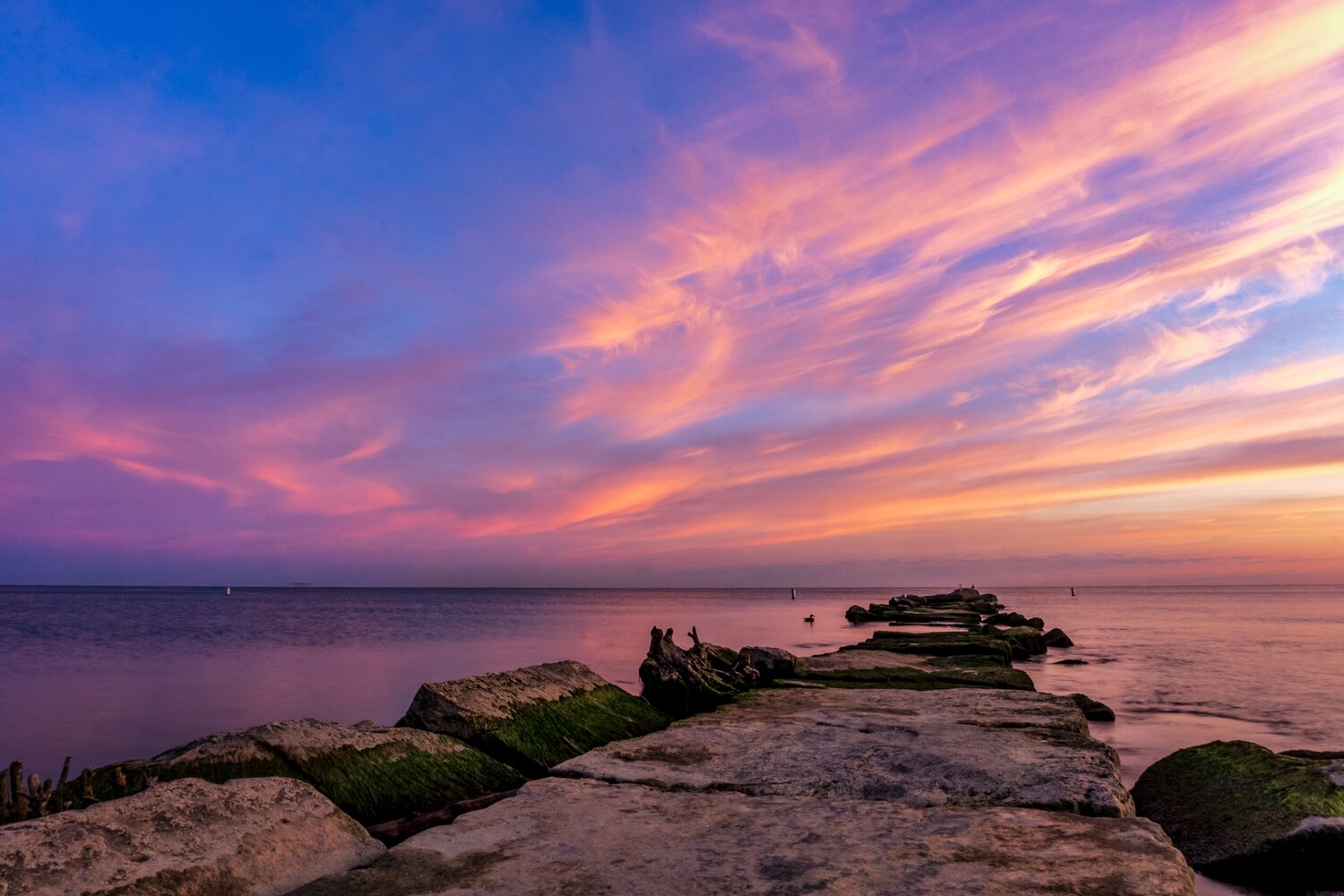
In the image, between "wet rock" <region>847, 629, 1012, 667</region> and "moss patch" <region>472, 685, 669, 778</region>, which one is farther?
"wet rock" <region>847, 629, 1012, 667</region>

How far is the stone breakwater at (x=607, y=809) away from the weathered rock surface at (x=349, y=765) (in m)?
0.01

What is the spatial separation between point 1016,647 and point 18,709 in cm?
2012

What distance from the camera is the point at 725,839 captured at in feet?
10.1

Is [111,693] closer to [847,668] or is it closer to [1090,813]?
[847,668]

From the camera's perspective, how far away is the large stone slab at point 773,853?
8.52 ft

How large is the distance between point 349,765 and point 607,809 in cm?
177

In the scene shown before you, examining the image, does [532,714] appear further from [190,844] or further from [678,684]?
[190,844]

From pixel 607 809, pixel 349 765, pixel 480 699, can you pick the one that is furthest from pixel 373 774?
pixel 607 809

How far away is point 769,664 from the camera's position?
30.0ft

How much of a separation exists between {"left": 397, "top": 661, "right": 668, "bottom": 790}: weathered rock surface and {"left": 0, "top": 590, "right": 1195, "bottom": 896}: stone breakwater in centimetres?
2

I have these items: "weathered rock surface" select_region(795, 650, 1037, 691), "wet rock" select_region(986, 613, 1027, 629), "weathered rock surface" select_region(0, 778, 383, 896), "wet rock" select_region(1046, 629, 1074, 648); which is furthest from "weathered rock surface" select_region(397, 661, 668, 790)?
"wet rock" select_region(986, 613, 1027, 629)

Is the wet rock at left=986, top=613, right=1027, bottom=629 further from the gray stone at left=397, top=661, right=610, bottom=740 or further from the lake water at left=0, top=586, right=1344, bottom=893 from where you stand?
the gray stone at left=397, top=661, right=610, bottom=740

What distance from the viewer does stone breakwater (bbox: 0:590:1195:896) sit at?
2.69 m

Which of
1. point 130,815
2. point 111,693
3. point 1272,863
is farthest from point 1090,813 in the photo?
point 111,693
